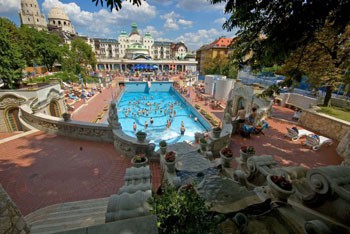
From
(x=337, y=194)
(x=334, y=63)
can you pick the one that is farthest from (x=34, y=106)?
(x=334, y=63)

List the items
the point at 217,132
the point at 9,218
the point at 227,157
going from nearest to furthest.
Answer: the point at 9,218 < the point at 227,157 < the point at 217,132

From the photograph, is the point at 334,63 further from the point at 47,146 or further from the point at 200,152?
the point at 47,146

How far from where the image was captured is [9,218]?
2090 mm

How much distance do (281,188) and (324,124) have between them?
10.5 m

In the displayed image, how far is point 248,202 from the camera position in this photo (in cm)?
348

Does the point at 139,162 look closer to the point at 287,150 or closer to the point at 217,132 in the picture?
the point at 217,132

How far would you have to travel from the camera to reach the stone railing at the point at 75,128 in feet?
28.2

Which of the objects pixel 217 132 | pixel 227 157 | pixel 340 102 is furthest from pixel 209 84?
pixel 227 157

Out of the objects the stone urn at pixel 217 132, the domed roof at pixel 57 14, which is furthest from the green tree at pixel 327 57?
the domed roof at pixel 57 14

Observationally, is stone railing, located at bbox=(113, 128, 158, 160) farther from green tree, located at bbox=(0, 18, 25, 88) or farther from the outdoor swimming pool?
green tree, located at bbox=(0, 18, 25, 88)

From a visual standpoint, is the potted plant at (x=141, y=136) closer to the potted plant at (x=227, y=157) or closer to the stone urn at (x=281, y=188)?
the potted plant at (x=227, y=157)

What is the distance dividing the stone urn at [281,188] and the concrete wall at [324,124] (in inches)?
358

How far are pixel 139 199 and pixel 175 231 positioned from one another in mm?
764

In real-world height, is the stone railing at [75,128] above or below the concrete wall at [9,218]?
below
